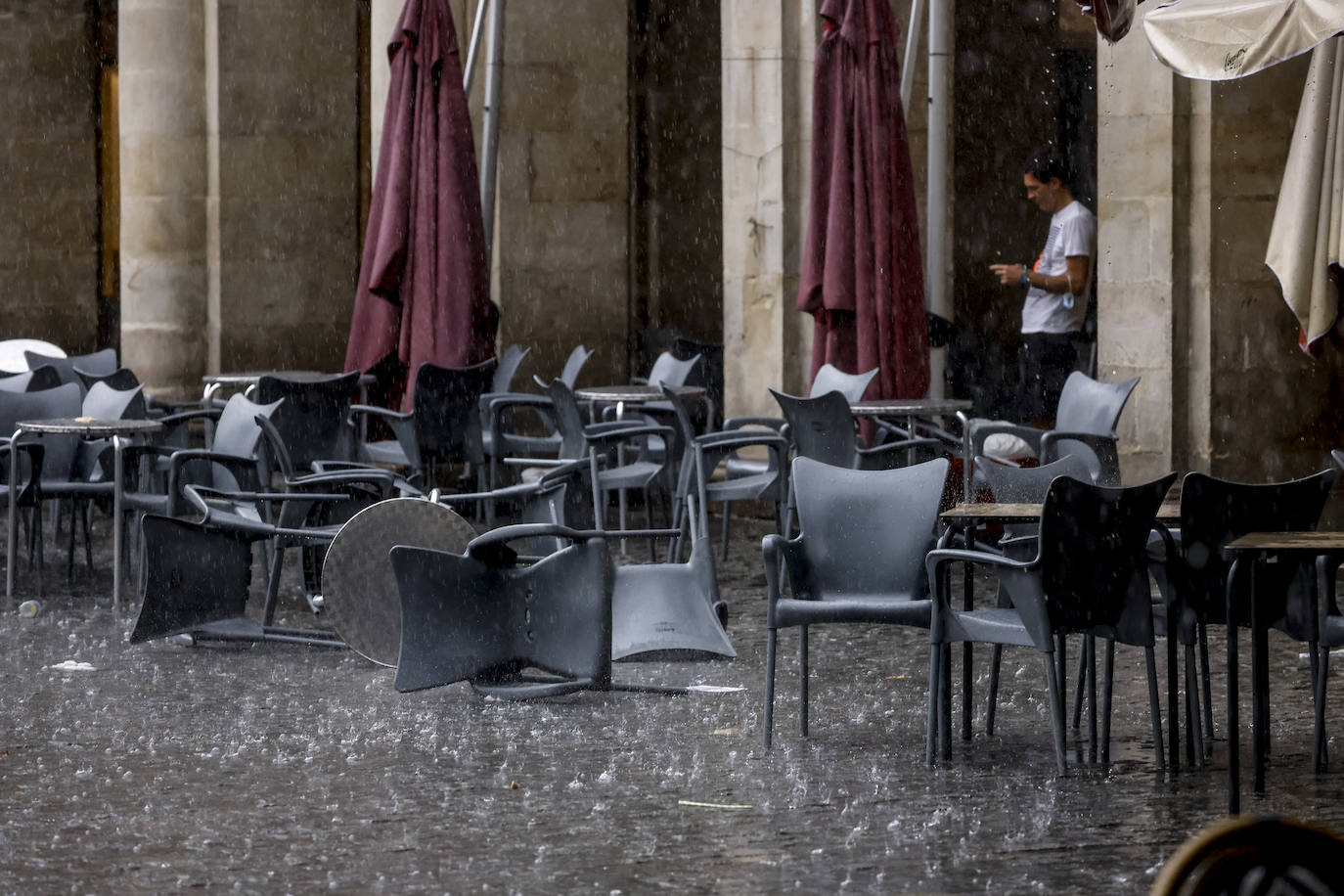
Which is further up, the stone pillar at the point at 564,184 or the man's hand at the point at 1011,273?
the stone pillar at the point at 564,184

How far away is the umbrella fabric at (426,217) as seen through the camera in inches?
464

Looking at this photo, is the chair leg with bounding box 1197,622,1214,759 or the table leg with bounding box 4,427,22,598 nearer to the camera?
the chair leg with bounding box 1197,622,1214,759

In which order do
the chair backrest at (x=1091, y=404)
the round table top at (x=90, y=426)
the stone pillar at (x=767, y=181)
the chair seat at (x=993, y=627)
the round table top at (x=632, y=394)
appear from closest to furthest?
the chair seat at (x=993, y=627) < the chair backrest at (x=1091, y=404) < the round table top at (x=90, y=426) < the round table top at (x=632, y=394) < the stone pillar at (x=767, y=181)

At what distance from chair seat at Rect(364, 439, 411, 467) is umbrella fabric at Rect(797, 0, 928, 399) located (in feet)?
7.46

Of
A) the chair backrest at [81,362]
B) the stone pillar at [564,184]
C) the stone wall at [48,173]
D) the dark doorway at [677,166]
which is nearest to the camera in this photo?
the chair backrest at [81,362]

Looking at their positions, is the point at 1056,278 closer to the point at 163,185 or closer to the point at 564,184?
the point at 564,184

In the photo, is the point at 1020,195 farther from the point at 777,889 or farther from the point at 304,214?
the point at 777,889

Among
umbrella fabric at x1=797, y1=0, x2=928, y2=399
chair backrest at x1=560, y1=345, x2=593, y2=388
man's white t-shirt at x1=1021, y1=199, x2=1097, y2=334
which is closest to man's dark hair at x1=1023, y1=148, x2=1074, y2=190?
man's white t-shirt at x1=1021, y1=199, x2=1097, y2=334

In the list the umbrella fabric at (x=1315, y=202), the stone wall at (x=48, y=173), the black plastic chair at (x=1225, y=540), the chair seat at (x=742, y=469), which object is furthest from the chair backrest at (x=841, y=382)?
the stone wall at (x=48, y=173)

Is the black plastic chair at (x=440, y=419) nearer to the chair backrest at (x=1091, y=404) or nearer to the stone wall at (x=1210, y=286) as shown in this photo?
the chair backrest at (x=1091, y=404)

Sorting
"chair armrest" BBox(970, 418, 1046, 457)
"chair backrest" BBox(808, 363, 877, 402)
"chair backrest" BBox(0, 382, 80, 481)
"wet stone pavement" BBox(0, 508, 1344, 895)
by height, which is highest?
"chair backrest" BBox(808, 363, 877, 402)

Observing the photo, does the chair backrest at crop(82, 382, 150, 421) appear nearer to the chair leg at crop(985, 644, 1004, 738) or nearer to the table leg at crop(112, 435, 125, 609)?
the table leg at crop(112, 435, 125, 609)

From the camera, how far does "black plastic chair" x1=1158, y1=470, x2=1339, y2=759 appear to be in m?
6.00

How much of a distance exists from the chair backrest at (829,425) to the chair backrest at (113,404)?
10.8ft
